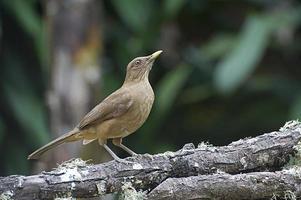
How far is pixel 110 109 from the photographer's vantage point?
5.38 metres

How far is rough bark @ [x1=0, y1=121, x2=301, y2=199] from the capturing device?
4.25 meters

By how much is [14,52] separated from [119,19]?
1.21m

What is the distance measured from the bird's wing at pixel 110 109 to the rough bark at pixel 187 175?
2.19 ft

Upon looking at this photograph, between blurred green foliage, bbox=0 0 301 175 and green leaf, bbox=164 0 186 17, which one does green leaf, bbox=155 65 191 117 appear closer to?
blurred green foliage, bbox=0 0 301 175

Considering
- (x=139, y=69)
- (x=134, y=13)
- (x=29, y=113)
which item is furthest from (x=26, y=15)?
(x=139, y=69)

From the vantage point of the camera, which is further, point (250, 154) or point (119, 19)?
point (119, 19)

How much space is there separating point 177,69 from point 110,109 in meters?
4.33

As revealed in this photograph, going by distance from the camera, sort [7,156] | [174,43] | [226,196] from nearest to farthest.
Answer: [226,196], [7,156], [174,43]

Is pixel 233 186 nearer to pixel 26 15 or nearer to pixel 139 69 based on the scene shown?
pixel 139 69

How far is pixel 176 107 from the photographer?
10.1 meters

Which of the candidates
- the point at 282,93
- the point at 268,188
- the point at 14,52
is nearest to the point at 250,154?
the point at 268,188

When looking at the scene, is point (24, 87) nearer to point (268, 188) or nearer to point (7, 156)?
point (7, 156)

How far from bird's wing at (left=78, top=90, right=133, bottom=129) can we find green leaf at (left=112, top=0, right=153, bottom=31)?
14.0ft

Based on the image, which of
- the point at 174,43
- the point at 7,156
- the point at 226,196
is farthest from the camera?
the point at 174,43
